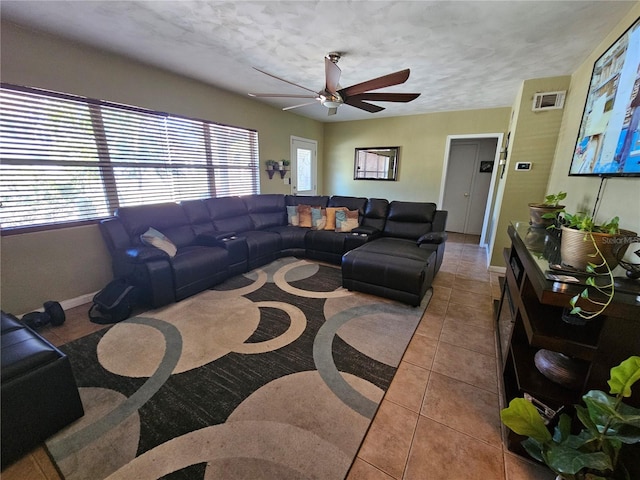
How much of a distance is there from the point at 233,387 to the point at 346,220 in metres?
2.91

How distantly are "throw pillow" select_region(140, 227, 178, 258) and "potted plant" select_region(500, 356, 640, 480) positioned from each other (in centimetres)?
302

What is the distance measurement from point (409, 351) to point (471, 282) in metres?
1.88

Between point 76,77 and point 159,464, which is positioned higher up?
point 76,77

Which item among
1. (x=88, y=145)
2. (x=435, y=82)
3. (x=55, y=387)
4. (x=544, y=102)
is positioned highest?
(x=435, y=82)

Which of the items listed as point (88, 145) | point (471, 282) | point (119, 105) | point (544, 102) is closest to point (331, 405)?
point (471, 282)

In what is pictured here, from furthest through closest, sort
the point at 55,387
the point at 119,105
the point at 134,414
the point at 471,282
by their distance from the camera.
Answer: the point at 471,282 → the point at 119,105 → the point at 134,414 → the point at 55,387

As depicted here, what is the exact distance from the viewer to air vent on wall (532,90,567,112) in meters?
3.12

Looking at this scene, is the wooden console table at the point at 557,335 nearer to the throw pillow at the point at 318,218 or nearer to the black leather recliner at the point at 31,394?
the black leather recliner at the point at 31,394

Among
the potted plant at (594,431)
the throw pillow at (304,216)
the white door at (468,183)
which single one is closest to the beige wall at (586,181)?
the potted plant at (594,431)

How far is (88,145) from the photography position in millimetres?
2670

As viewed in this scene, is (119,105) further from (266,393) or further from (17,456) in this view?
(266,393)

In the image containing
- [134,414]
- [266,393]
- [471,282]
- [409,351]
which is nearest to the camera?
[134,414]

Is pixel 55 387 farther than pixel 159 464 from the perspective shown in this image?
Yes

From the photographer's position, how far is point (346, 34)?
2.30m
